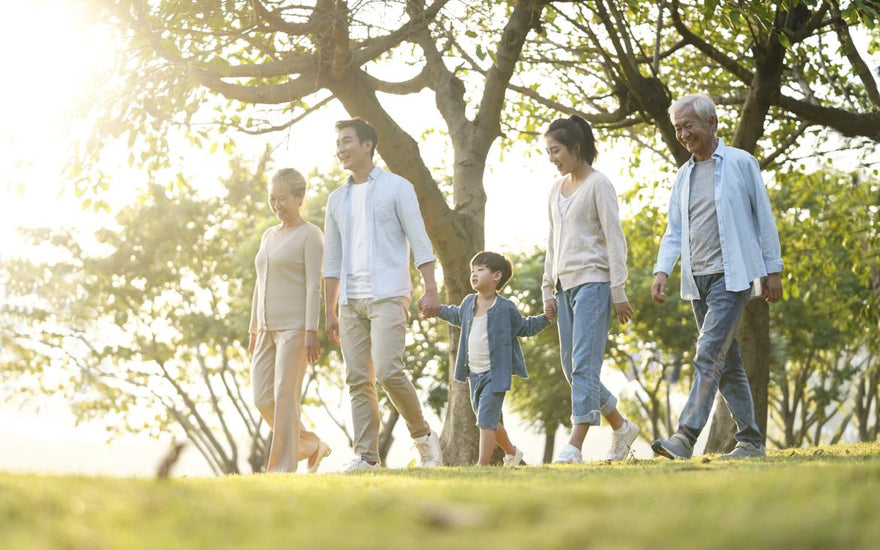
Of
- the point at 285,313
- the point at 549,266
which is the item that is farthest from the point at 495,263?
the point at 285,313

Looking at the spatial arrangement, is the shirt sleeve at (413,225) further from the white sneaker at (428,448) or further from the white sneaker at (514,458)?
the white sneaker at (514,458)

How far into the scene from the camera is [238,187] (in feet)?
98.0

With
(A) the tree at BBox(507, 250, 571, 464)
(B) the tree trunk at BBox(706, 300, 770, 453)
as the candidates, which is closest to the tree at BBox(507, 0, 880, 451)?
(B) the tree trunk at BBox(706, 300, 770, 453)

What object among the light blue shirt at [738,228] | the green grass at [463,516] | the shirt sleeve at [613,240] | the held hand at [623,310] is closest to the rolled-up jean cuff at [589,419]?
the held hand at [623,310]

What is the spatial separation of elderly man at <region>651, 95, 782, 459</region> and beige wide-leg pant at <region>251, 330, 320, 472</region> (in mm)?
2727

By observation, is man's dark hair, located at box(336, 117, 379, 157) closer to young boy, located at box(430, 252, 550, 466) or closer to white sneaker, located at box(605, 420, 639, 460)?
young boy, located at box(430, 252, 550, 466)

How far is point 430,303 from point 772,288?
236cm

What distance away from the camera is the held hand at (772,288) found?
7395 millimetres

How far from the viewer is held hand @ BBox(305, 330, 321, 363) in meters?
7.94

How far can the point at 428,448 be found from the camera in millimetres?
8188

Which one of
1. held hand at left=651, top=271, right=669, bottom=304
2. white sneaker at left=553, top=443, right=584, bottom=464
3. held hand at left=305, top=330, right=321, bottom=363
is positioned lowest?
white sneaker at left=553, top=443, right=584, bottom=464

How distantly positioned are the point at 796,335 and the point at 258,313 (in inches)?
907

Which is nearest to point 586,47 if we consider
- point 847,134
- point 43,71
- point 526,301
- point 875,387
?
point 847,134

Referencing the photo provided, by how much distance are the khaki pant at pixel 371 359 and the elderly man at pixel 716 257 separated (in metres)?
1.82
